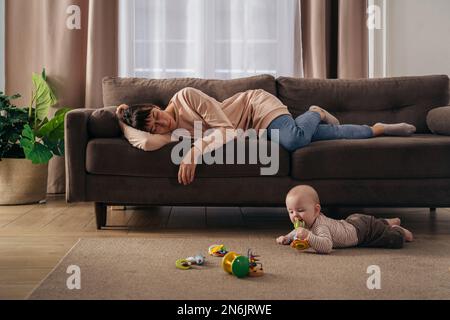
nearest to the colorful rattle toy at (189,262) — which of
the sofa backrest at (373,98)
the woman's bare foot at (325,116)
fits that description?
the woman's bare foot at (325,116)

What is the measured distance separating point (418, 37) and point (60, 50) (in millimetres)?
2505

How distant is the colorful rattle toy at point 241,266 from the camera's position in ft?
6.41

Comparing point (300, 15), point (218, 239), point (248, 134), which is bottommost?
point (218, 239)

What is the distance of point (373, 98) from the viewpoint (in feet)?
11.3

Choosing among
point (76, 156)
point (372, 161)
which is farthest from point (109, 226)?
point (372, 161)

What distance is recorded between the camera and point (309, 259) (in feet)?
7.34

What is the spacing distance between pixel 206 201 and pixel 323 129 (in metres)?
0.72

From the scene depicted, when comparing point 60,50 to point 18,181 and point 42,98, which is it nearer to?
point 42,98

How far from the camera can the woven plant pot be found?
363 cm

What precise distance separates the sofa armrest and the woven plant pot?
3.19 ft

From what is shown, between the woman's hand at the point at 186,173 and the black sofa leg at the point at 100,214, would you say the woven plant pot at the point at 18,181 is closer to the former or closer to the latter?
the black sofa leg at the point at 100,214

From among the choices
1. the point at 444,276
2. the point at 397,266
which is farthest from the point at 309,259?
the point at 444,276

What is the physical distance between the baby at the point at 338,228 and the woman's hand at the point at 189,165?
1.65 ft
